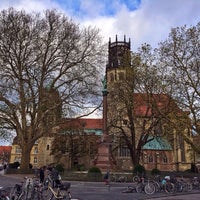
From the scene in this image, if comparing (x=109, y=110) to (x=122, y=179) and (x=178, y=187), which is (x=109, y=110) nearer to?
(x=122, y=179)

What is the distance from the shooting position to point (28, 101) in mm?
30844

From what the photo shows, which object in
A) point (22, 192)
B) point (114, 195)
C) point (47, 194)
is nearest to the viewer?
point (22, 192)

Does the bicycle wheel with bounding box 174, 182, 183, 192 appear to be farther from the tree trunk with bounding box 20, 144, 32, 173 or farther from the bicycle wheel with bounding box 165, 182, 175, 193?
the tree trunk with bounding box 20, 144, 32, 173

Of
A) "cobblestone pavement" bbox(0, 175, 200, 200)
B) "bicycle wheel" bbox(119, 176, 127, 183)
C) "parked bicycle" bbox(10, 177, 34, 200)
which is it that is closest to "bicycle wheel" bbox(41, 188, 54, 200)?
"parked bicycle" bbox(10, 177, 34, 200)

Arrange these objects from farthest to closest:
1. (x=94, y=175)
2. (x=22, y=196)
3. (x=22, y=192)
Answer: (x=94, y=175) → (x=22, y=192) → (x=22, y=196)

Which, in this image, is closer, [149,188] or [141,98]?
[149,188]

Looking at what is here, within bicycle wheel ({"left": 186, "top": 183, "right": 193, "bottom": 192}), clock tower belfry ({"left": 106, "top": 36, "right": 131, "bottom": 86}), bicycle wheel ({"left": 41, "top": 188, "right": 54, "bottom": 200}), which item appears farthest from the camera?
clock tower belfry ({"left": 106, "top": 36, "right": 131, "bottom": 86})

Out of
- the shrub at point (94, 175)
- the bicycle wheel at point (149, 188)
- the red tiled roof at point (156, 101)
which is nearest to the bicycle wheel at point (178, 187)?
the bicycle wheel at point (149, 188)

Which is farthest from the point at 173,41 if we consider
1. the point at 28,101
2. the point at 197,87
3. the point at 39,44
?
the point at 28,101


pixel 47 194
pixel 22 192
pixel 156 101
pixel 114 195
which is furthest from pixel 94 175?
pixel 22 192

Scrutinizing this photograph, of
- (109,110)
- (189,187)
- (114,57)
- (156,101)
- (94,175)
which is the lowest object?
(189,187)

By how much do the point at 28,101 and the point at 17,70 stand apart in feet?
13.3

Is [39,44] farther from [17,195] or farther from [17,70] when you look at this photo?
[17,195]

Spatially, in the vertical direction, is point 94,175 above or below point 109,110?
below
